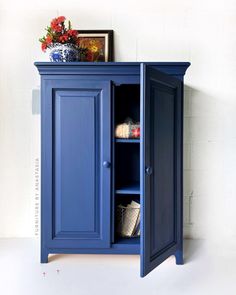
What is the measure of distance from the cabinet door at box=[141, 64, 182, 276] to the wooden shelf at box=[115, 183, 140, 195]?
0.77ft

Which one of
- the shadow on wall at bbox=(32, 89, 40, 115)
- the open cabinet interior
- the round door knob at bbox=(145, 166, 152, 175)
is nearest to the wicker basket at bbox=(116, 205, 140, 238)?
the open cabinet interior

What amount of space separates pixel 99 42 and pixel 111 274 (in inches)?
70.0

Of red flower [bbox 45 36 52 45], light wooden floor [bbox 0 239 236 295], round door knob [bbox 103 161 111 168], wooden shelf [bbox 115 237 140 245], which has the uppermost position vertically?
red flower [bbox 45 36 52 45]

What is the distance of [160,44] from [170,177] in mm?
1164

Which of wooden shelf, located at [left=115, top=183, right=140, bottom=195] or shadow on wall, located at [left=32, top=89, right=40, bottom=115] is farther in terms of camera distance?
shadow on wall, located at [left=32, top=89, right=40, bottom=115]

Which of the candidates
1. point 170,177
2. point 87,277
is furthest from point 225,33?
point 87,277

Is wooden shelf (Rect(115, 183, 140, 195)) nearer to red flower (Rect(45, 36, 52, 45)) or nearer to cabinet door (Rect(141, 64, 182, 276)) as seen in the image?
cabinet door (Rect(141, 64, 182, 276))

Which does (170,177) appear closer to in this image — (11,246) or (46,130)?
(46,130)

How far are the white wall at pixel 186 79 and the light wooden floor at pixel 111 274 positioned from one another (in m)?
0.38

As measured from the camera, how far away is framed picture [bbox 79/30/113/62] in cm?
225

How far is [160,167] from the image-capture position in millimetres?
1755

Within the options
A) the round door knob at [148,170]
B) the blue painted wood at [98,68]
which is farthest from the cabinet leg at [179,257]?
the blue painted wood at [98,68]

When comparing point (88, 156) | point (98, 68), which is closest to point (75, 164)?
point (88, 156)

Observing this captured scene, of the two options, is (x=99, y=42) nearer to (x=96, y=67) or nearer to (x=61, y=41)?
(x=61, y=41)
